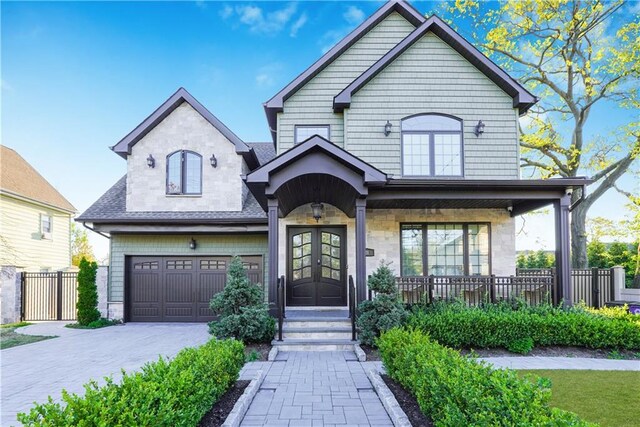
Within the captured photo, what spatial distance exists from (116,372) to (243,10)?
1261cm

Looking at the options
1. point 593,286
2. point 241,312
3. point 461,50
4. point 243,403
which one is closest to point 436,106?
point 461,50

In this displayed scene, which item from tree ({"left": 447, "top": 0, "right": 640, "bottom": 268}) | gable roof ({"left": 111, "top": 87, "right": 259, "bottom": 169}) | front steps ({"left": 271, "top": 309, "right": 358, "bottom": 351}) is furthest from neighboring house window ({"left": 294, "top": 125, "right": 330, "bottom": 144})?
tree ({"left": 447, "top": 0, "right": 640, "bottom": 268})

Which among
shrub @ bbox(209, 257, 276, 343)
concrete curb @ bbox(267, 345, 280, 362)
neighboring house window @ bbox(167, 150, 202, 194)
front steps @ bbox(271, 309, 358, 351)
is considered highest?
neighboring house window @ bbox(167, 150, 202, 194)

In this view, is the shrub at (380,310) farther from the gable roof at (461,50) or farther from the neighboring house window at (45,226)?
the neighboring house window at (45,226)

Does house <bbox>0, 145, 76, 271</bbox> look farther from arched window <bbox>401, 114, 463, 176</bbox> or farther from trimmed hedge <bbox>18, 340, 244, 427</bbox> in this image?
arched window <bbox>401, 114, 463, 176</bbox>

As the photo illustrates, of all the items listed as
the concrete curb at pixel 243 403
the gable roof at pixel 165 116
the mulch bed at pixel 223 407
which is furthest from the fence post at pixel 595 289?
the mulch bed at pixel 223 407

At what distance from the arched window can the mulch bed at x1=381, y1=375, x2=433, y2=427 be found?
6.07 metres

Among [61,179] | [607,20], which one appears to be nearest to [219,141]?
[607,20]

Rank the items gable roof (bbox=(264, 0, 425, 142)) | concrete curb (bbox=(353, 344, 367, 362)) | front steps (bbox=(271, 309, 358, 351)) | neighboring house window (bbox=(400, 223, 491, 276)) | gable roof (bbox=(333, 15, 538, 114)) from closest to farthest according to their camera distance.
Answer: concrete curb (bbox=(353, 344, 367, 362))
front steps (bbox=(271, 309, 358, 351))
gable roof (bbox=(333, 15, 538, 114))
neighboring house window (bbox=(400, 223, 491, 276))
gable roof (bbox=(264, 0, 425, 142))

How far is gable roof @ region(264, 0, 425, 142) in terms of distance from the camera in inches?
402

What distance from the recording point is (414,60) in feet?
33.4

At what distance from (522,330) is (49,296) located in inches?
557

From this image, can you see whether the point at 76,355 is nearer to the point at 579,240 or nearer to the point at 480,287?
the point at 480,287

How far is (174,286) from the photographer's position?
11.5 m
